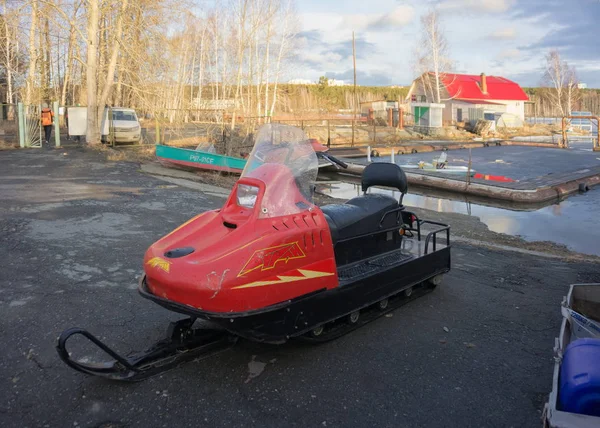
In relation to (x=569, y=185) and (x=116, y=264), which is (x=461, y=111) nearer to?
(x=569, y=185)

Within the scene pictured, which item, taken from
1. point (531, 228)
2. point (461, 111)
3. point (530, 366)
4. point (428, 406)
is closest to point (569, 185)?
point (531, 228)

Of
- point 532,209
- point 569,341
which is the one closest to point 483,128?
point 532,209

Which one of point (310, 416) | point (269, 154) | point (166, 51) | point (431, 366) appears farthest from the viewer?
point (166, 51)

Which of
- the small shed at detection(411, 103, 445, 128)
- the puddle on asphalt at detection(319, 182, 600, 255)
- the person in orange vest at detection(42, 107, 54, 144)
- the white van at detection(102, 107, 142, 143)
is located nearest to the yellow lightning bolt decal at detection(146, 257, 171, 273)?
the puddle on asphalt at detection(319, 182, 600, 255)

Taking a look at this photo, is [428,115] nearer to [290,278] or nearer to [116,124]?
[116,124]

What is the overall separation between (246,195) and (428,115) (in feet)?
148

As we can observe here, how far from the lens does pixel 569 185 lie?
16266 mm

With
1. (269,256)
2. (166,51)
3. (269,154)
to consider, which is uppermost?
(166,51)

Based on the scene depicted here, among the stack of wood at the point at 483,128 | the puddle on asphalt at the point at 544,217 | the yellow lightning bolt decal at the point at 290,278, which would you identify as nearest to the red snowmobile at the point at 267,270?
the yellow lightning bolt decal at the point at 290,278

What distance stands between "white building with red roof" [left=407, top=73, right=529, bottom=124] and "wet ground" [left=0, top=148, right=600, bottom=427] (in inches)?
1971

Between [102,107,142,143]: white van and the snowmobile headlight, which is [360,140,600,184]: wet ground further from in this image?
the snowmobile headlight

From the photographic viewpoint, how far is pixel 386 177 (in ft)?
20.5

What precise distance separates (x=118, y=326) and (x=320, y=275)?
80.8 inches

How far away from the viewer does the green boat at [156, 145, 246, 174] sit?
55.7 feet
